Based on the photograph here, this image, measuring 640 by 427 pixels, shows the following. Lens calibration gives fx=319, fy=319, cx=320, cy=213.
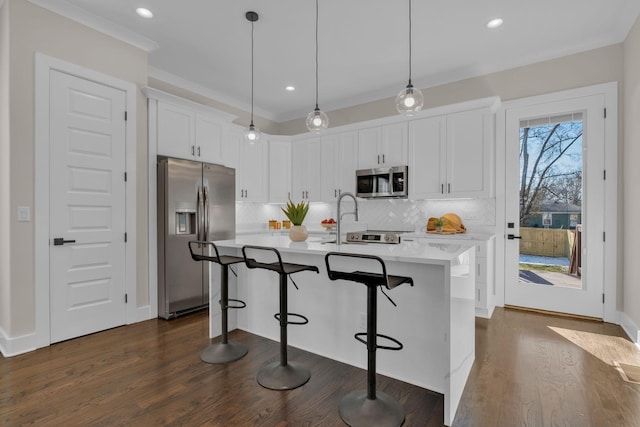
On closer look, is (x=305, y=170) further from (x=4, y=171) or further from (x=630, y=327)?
(x=630, y=327)

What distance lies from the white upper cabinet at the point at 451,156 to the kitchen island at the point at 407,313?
74.0 inches

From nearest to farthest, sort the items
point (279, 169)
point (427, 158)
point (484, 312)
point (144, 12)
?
1. point (144, 12)
2. point (484, 312)
3. point (427, 158)
4. point (279, 169)

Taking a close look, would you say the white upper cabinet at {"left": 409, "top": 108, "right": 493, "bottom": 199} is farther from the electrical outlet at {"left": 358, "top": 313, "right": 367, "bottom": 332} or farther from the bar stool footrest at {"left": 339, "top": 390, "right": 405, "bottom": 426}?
the bar stool footrest at {"left": 339, "top": 390, "right": 405, "bottom": 426}

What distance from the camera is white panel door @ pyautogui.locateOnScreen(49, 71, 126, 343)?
2.86m

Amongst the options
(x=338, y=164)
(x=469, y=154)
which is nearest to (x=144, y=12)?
(x=338, y=164)

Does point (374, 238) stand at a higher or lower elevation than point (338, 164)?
lower

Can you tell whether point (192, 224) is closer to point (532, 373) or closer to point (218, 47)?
point (218, 47)

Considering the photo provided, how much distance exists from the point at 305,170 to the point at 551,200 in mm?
3511

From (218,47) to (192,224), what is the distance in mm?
2058

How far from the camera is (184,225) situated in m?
3.74

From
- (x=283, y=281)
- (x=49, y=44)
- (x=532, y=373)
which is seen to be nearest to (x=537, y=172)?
(x=532, y=373)

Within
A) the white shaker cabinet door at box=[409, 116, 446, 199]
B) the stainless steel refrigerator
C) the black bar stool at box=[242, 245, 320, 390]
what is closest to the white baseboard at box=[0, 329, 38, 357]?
the stainless steel refrigerator

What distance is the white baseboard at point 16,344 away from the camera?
259 centimetres

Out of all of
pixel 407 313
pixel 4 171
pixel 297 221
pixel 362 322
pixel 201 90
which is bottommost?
pixel 362 322
